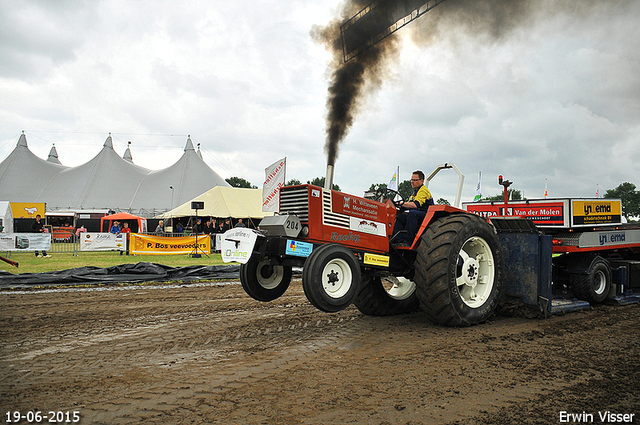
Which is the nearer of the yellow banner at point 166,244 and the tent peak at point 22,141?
the yellow banner at point 166,244

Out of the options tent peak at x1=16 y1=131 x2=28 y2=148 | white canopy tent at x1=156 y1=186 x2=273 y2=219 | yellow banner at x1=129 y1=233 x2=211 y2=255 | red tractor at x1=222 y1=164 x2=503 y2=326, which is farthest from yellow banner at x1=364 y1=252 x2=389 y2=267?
tent peak at x1=16 y1=131 x2=28 y2=148

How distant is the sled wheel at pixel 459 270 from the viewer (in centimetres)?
483

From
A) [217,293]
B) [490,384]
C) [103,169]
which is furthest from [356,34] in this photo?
[103,169]

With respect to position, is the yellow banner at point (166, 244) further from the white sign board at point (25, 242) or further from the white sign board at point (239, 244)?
the white sign board at point (239, 244)

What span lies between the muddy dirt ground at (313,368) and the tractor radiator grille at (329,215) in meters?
1.25

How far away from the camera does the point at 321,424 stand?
2.67 m

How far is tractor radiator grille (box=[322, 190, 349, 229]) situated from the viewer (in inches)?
189

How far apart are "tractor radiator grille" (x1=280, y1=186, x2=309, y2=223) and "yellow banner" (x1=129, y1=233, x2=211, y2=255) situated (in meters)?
13.7

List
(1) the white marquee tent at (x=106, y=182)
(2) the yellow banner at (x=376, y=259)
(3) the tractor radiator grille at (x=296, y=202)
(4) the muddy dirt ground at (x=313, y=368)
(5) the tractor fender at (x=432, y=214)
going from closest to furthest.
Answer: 1. (4) the muddy dirt ground at (x=313, y=368)
2. (3) the tractor radiator grille at (x=296, y=202)
3. (2) the yellow banner at (x=376, y=259)
4. (5) the tractor fender at (x=432, y=214)
5. (1) the white marquee tent at (x=106, y=182)

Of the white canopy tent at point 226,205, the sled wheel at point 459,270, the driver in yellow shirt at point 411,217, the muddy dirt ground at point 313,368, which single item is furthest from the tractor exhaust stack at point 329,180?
the white canopy tent at point 226,205

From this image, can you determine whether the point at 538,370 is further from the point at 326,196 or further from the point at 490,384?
the point at 326,196

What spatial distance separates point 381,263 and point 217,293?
4.29 metres

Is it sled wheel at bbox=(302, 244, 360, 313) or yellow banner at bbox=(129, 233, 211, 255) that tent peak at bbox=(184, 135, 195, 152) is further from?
sled wheel at bbox=(302, 244, 360, 313)

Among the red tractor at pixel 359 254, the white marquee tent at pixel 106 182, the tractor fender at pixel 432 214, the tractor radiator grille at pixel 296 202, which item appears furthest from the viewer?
the white marquee tent at pixel 106 182
